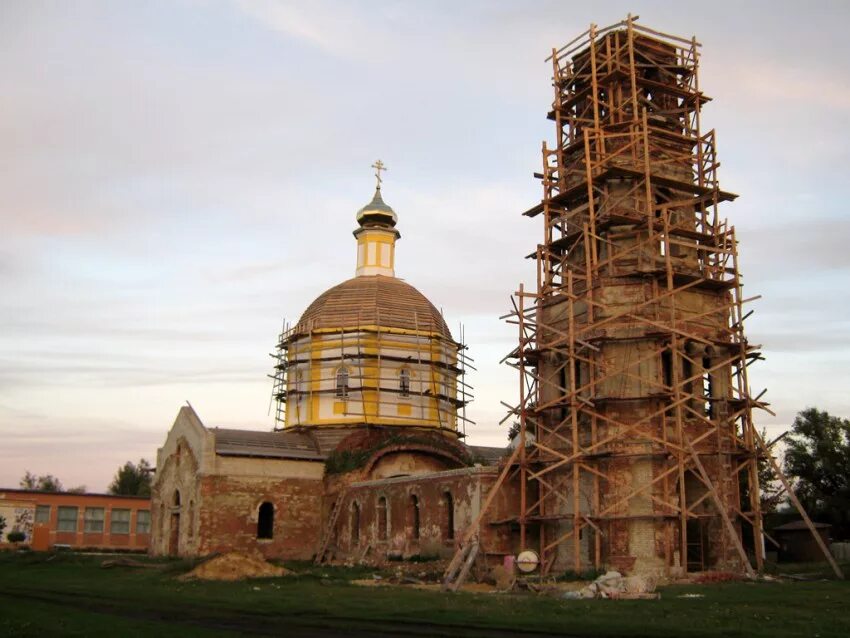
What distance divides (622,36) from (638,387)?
11.9 metres

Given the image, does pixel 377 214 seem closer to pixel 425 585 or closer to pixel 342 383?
pixel 342 383

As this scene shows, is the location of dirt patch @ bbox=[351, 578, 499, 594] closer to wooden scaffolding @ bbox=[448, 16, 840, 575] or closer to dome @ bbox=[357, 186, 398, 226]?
wooden scaffolding @ bbox=[448, 16, 840, 575]

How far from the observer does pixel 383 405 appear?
4116 cm

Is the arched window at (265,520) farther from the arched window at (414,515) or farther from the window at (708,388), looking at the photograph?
the window at (708,388)

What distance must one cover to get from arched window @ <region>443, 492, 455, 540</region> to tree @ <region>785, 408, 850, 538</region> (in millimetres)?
17651

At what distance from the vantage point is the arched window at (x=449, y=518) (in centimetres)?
3055

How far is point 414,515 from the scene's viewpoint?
3266cm

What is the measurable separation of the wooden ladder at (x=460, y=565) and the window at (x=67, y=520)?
36854 mm

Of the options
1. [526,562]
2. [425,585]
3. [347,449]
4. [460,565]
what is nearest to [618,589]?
[526,562]

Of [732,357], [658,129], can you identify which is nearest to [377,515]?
[732,357]

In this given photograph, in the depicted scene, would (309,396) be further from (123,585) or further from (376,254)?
(123,585)

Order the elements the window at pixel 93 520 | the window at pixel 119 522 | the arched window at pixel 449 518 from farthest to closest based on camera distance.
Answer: the window at pixel 119 522, the window at pixel 93 520, the arched window at pixel 449 518

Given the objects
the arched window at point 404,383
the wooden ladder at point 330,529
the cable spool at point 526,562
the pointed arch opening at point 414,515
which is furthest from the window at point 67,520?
the cable spool at point 526,562

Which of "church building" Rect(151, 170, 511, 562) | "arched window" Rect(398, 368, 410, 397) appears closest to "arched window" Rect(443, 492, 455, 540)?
"church building" Rect(151, 170, 511, 562)
